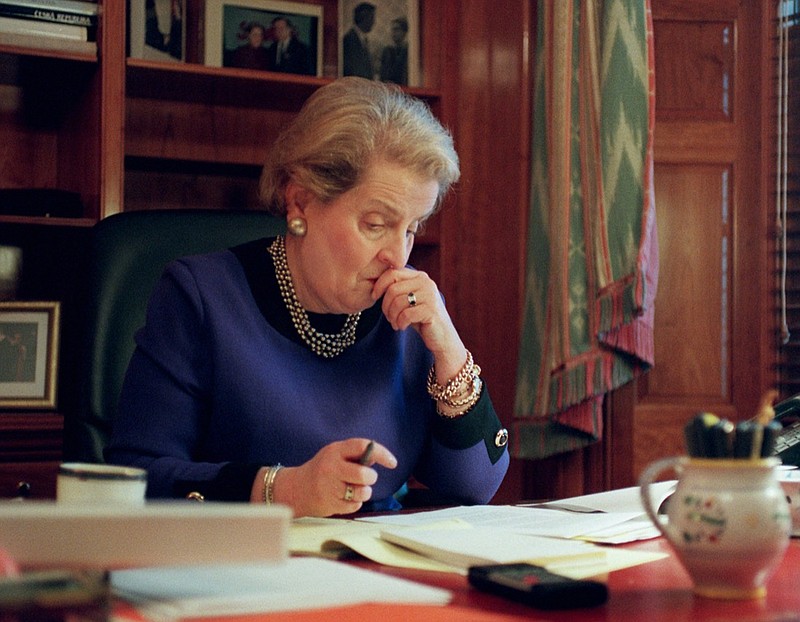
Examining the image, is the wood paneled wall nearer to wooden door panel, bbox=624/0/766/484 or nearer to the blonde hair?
wooden door panel, bbox=624/0/766/484

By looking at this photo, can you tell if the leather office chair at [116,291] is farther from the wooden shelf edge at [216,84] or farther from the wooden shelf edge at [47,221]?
the wooden shelf edge at [216,84]

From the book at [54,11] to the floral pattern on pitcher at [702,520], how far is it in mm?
2282

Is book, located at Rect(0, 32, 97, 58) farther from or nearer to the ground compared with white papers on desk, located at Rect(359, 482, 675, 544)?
farther from the ground

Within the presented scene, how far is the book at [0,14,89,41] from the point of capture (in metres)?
2.63

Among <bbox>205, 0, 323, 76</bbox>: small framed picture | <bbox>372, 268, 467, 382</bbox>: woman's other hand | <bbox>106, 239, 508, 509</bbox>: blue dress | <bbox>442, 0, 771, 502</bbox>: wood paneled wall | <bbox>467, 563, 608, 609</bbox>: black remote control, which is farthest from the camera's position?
<bbox>205, 0, 323, 76</bbox>: small framed picture

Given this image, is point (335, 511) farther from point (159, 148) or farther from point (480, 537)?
point (159, 148)

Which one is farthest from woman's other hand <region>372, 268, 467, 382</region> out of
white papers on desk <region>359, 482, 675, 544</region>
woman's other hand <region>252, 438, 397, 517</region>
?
woman's other hand <region>252, 438, 397, 517</region>

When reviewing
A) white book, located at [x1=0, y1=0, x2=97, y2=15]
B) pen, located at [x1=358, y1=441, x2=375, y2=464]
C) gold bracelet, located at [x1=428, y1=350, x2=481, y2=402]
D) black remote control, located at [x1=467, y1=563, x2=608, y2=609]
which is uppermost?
white book, located at [x1=0, y1=0, x2=97, y2=15]

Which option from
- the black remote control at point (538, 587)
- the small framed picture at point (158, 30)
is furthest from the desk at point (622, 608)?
the small framed picture at point (158, 30)

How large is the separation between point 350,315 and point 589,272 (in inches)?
43.5

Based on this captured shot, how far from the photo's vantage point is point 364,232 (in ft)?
5.30

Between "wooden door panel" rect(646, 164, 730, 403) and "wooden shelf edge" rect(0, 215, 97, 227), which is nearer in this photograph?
"wooden shelf edge" rect(0, 215, 97, 227)

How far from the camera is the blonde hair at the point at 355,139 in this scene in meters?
1.61

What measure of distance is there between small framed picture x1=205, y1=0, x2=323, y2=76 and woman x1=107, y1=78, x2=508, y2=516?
1.36 m
